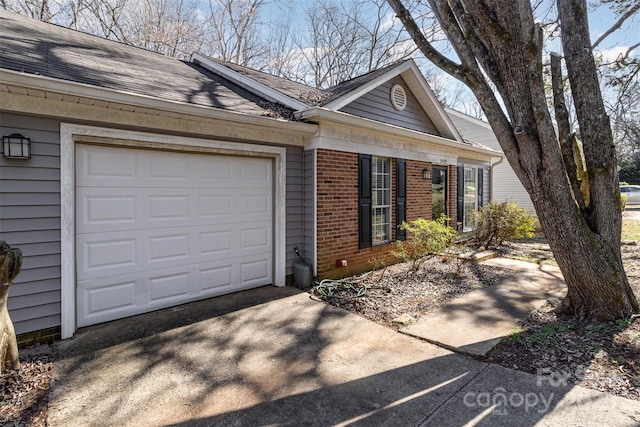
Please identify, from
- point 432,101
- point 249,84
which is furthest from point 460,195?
point 249,84

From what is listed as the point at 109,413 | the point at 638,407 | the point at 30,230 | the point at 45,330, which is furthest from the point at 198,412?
the point at 638,407

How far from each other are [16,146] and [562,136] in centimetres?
596

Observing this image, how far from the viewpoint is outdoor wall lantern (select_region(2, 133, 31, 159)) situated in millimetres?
3420

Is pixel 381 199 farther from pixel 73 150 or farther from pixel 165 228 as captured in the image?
pixel 73 150

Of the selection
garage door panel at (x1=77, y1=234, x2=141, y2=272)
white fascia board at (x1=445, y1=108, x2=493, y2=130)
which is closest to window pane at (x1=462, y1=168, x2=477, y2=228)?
white fascia board at (x1=445, y1=108, x2=493, y2=130)

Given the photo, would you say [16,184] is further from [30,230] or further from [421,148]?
[421,148]

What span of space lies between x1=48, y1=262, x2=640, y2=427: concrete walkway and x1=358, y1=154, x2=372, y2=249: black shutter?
2.55 m

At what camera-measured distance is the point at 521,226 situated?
8.67 meters

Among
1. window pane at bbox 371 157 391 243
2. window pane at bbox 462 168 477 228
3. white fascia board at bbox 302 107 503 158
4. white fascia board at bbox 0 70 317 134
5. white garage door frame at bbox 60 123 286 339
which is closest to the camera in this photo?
white fascia board at bbox 0 70 317 134

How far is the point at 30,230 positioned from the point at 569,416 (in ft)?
16.7

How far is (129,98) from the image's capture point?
12.5 feet

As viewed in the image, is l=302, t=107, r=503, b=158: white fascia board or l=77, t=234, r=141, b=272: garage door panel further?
l=302, t=107, r=503, b=158: white fascia board

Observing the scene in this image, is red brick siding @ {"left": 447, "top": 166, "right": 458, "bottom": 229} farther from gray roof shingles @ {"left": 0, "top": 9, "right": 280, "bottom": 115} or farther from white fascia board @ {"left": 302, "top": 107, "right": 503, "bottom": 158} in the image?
gray roof shingles @ {"left": 0, "top": 9, "right": 280, "bottom": 115}

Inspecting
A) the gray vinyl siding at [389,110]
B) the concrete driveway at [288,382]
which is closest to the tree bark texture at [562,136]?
the concrete driveway at [288,382]
